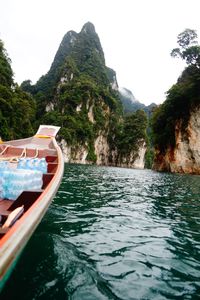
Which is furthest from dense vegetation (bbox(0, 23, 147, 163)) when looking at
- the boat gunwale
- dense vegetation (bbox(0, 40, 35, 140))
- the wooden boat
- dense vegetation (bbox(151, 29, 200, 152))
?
the boat gunwale

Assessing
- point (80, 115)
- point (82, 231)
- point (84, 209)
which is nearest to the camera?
point (82, 231)

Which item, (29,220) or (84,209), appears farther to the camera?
(84,209)

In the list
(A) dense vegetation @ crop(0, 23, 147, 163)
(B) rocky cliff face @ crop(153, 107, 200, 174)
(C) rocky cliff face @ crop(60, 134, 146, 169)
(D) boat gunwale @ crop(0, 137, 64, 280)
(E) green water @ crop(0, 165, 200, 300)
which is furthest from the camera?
(C) rocky cliff face @ crop(60, 134, 146, 169)

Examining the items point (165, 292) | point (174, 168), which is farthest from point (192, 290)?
point (174, 168)

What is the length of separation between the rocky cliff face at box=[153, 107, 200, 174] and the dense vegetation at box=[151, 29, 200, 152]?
1.06m

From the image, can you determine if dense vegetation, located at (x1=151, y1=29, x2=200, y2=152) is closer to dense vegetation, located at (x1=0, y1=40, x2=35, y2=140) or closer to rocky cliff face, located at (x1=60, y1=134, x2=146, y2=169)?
dense vegetation, located at (x1=0, y1=40, x2=35, y2=140)

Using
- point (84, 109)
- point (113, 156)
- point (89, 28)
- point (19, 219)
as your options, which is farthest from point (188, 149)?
point (89, 28)

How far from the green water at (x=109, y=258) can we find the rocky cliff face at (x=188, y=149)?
3399cm

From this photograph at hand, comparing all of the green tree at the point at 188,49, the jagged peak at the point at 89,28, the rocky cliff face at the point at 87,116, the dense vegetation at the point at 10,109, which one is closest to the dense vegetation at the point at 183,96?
the green tree at the point at 188,49

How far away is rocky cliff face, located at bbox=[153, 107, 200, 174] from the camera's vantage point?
40.2 m

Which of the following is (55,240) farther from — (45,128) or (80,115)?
(80,115)

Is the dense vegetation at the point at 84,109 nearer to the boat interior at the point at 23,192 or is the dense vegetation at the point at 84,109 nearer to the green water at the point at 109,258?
the boat interior at the point at 23,192

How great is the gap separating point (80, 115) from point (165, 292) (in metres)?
76.1

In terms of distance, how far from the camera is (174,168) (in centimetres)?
4200
